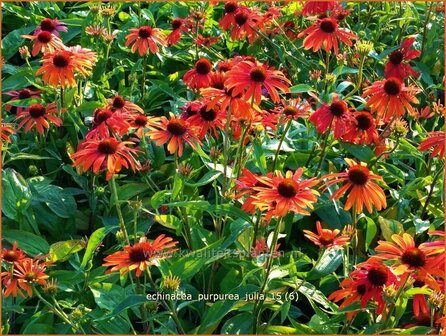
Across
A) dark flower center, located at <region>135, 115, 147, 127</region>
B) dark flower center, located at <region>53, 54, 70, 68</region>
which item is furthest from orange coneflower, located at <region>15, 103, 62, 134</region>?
dark flower center, located at <region>135, 115, 147, 127</region>

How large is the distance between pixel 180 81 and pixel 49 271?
924 mm

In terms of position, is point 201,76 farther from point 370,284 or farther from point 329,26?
point 370,284

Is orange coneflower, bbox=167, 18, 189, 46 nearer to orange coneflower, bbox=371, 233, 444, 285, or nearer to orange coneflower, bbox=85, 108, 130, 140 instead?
orange coneflower, bbox=85, 108, 130, 140

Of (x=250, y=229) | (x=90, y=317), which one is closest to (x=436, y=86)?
(x=250, y=229)

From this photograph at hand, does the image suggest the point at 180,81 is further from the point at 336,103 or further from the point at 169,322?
the point at 169,322

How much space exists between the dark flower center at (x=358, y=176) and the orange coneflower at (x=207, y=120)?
336 millimetres

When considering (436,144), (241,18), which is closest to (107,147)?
(436,144)

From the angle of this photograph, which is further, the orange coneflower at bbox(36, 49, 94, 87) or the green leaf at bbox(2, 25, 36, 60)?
the green leaf at bbox(2, 25, 36, 60)

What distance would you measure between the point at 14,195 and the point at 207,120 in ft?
1.62

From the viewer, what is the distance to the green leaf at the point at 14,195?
1.76 m

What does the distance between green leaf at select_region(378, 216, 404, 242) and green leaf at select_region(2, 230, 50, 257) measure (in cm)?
74

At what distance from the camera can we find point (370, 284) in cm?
133

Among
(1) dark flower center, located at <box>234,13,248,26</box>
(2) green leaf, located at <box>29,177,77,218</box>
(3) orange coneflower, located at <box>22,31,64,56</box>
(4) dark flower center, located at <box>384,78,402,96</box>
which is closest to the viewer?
(4) dark flower center, located at <box>384,78,402,96</box>

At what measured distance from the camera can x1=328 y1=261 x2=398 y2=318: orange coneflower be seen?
1316mm
